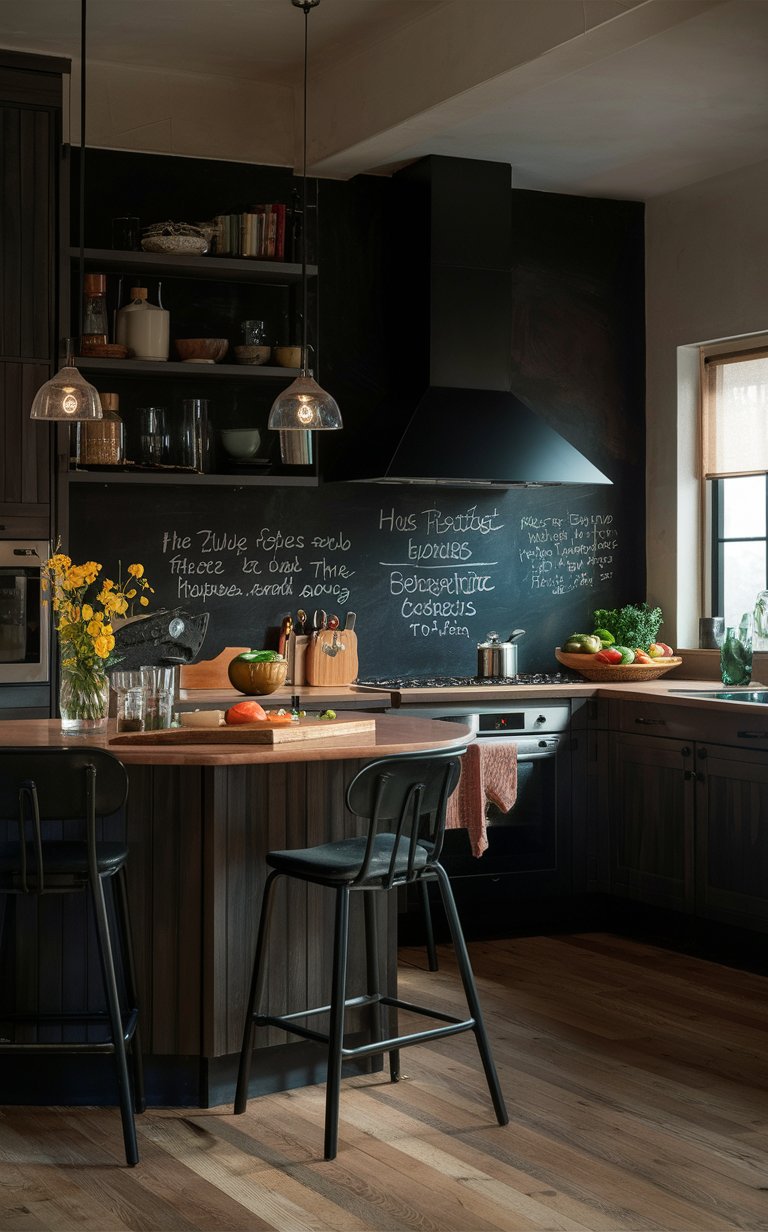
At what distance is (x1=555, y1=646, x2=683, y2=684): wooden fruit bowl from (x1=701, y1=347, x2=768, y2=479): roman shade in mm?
905

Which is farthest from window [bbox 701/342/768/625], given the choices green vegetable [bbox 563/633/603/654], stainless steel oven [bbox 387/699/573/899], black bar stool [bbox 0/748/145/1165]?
black bar stool [bbox 0/748/145/1165]

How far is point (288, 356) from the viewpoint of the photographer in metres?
5.48

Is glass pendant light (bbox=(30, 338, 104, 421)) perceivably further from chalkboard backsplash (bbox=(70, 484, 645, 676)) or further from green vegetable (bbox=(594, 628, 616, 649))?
green vegetable (bbox=(594, 628, 616, 649))

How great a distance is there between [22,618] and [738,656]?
2777mm

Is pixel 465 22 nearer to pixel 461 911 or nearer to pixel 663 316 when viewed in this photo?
pixel 663 316

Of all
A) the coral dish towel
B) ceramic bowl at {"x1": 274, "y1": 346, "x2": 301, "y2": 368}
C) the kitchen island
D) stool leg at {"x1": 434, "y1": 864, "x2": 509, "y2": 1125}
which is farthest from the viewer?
ceramic bowl at {"x1": 274, "y1": 346, "x2": 301, "y2": 368}

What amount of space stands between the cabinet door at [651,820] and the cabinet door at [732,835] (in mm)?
69

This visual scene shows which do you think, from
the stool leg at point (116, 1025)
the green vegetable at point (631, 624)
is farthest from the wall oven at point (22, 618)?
the green vegetable at point (631, 624)

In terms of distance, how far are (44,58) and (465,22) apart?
147 centimetres

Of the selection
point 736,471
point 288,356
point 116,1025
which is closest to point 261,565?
point 288,356

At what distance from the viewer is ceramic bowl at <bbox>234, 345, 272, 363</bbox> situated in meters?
5.41

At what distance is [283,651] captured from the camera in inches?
223

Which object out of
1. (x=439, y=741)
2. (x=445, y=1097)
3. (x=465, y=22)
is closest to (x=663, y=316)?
(x=465, y=22)

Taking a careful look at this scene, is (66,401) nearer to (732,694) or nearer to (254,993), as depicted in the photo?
(254,993)
